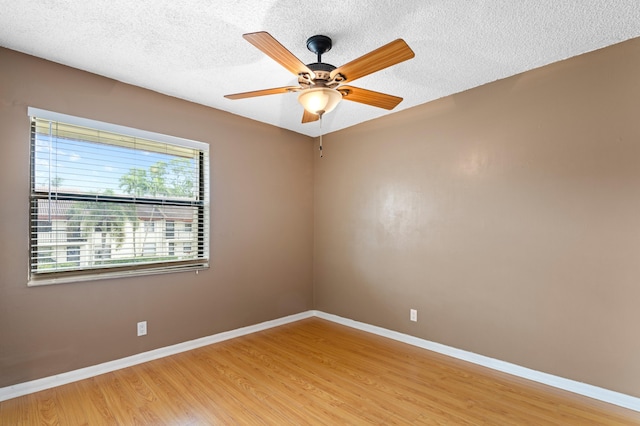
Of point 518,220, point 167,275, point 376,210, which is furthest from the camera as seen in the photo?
point 376,210

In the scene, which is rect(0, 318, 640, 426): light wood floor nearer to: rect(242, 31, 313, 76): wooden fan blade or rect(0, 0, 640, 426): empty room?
rect(0, 0, 640, 426): empty room

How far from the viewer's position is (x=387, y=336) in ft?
12.0

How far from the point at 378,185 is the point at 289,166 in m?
1.21

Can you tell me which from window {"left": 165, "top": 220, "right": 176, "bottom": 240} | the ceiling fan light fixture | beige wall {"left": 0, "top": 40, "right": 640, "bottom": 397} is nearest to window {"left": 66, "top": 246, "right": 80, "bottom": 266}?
beige wall {"left": 0, "top": 40, "right": 640, "bottom": 397}

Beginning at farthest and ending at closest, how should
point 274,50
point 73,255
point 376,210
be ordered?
point 376,210 → point 73,255 → point 274,50

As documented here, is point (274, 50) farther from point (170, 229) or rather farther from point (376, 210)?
point (376, 210)

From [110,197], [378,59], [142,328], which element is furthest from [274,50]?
[142,328]

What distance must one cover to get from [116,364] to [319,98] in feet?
9.09

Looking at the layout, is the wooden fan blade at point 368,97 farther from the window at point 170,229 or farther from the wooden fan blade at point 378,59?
the window at point 170,229

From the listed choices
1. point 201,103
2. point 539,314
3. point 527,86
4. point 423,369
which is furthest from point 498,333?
point 201,103

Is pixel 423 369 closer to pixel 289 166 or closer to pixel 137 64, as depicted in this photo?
pixel 289 166

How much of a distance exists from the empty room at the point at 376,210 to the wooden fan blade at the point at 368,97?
0.8 inches

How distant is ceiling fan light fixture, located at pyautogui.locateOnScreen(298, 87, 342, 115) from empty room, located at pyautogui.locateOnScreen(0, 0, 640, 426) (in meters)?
0.02

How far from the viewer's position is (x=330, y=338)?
11.9 feet
